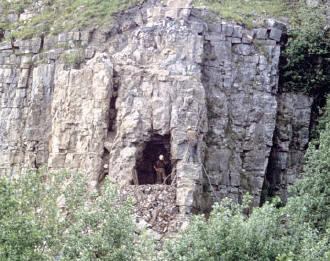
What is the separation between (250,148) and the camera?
37.1m

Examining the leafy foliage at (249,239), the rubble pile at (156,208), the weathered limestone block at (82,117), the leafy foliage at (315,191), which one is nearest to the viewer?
the leafy foliage at (249,239)

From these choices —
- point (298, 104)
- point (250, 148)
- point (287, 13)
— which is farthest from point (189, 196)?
point (287, 13)

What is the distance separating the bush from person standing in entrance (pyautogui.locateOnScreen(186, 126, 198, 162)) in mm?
6595

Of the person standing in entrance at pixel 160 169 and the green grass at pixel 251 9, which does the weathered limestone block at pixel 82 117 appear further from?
the green grass at pixel 251 9

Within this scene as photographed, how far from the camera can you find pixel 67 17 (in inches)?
1577

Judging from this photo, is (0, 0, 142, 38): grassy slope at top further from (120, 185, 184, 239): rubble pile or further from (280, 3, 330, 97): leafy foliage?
(120, 185, 184, 239): rubble pile

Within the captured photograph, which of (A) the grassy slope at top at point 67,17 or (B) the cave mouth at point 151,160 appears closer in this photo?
(B) the cave mouth at point 151,160

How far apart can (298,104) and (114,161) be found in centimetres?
1024

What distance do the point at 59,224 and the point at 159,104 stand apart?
9398 millimetres

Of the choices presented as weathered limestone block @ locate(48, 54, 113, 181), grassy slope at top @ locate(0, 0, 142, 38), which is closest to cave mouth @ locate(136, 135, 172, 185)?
weathered limestone block @ locate(48, 54, 113, 181)

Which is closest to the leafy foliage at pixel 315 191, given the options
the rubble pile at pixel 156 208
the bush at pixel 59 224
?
the rubble pile at pixel 156 208

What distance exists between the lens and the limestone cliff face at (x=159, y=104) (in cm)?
3412

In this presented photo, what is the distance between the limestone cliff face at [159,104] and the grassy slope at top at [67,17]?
61cm

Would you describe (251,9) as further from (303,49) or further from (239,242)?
(239,242)
